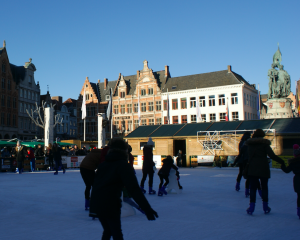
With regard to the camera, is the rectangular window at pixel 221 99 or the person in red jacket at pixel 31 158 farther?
the rectangular window at pixel 221 99

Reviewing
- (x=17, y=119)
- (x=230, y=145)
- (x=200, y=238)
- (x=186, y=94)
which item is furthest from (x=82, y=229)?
(x=17, y=119)

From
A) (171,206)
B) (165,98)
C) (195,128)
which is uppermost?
(165,98)

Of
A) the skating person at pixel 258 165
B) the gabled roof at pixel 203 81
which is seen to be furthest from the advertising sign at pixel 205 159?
the gabled roof at pixel 203 81

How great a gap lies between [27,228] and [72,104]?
240ft

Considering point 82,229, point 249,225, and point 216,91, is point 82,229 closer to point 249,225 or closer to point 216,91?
point 249,225

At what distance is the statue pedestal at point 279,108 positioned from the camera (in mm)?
28578

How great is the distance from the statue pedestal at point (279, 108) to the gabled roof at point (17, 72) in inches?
1641

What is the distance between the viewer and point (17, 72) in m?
55.8

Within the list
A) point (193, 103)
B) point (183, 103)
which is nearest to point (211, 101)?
point (193, 103)

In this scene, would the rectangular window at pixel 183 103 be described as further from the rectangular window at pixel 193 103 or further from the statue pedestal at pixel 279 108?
the statue pedestal at pixel 279 108

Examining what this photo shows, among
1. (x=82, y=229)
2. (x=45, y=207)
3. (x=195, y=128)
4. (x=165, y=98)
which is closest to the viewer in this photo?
(x=82, y=229)

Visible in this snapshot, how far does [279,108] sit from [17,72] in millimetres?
43757

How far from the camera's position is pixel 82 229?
18.6 feet

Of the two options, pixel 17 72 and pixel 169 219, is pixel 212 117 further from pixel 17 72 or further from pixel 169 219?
pixel 169 219
